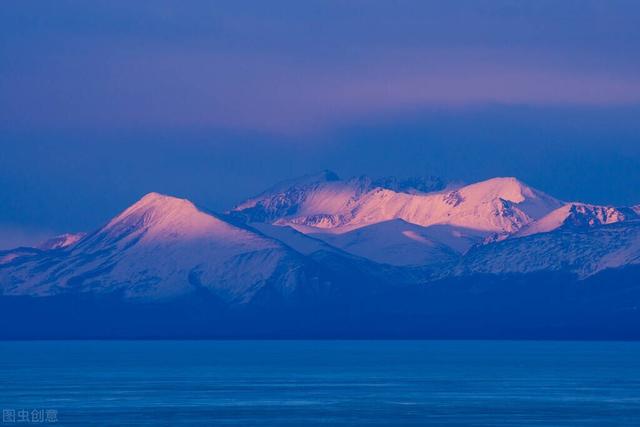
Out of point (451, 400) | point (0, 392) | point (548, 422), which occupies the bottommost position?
point (548, 422)

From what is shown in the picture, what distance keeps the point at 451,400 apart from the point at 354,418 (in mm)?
23530

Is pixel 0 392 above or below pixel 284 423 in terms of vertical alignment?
above

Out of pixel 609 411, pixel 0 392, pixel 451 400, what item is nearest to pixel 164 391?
pixel 0 392

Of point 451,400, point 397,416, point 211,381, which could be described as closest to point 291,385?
point 211,381

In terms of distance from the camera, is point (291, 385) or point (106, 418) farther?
point (291, 385)

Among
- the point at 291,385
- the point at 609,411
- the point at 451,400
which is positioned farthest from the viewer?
the point at 291,385

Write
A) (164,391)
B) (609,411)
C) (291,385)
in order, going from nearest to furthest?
(609,411) < (164,391) < (291,385)

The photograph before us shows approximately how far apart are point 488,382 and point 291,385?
2305cm

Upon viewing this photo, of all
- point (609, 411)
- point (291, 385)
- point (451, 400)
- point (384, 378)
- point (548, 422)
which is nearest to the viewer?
point (548, 422)

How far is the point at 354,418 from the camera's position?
134 m

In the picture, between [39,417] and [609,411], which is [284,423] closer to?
[39,417]

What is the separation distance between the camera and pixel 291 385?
18225cm

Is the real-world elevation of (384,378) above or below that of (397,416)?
above

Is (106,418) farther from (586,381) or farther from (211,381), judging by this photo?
(586,381)
